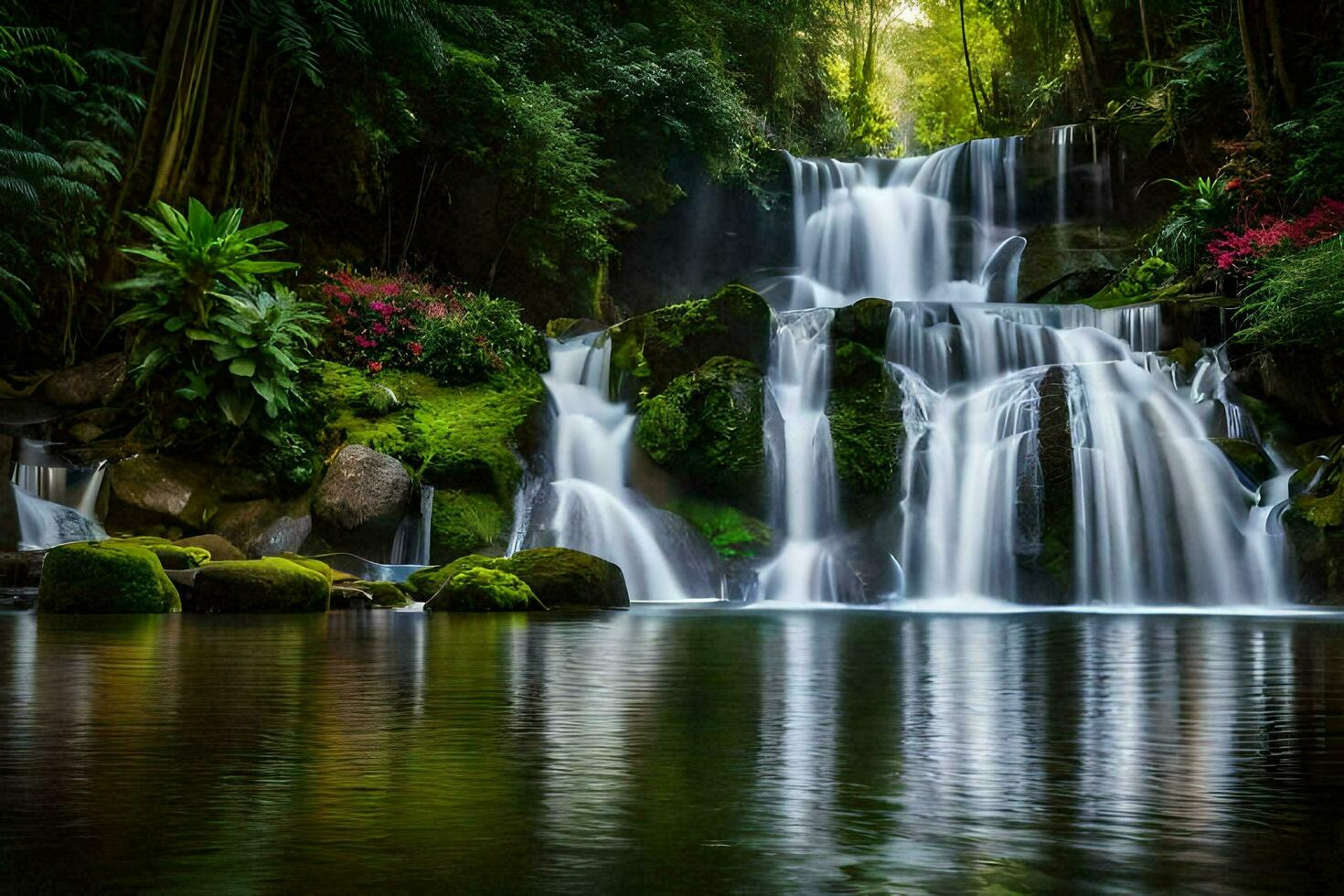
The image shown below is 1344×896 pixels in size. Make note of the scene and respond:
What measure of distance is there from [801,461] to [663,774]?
1526 cm

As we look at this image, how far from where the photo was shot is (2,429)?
691 inches

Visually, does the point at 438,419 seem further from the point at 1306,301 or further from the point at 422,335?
the point at 1306,301

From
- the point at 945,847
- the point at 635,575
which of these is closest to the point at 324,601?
the point at 635,575

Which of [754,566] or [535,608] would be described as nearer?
[535,608]

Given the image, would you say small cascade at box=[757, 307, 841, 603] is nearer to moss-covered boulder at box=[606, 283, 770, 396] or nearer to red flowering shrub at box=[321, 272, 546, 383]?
moss-covered boulder at box=[606, 283, 770, 396]

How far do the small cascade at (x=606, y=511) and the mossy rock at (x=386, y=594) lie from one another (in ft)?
12.8

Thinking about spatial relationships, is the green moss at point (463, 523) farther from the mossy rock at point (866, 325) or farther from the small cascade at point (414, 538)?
the mossy rock at point (866, 325)

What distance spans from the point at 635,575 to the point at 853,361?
4.63 metres

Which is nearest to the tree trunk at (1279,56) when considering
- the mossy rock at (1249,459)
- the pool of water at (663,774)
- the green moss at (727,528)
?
the mossy rock at (1249,459)

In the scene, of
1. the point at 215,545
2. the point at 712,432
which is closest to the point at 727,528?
the point at 712,432

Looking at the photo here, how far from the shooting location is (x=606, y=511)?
17.5 meters

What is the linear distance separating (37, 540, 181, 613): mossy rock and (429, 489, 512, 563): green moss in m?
5.13

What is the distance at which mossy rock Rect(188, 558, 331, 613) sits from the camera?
12.1 metres

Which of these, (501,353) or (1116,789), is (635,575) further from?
(1116,789)
